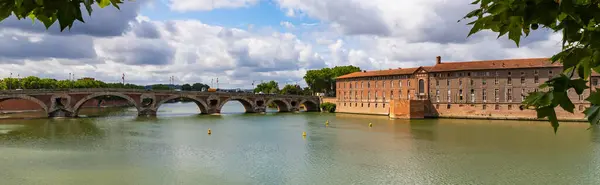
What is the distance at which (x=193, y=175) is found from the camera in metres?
25.8

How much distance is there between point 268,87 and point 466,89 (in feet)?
290

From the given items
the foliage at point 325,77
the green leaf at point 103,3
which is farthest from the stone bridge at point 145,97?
the green leaf at point 103,3

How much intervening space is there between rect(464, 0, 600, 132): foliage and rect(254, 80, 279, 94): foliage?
140 meters

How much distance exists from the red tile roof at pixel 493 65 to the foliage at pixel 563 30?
68.4 m

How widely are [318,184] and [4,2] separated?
21.7 metres

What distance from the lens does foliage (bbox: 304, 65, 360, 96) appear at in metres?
118

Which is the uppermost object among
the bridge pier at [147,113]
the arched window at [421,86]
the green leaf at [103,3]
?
the arched window at [421,86]

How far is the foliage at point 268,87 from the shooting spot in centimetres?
14530

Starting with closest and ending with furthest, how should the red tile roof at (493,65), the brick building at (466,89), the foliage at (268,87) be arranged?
the brick building at (466,89) → the red tile roof at (493,65) → the foliage at (268,87)

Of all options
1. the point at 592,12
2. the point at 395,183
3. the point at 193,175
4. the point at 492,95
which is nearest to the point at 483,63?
the point at 492,95

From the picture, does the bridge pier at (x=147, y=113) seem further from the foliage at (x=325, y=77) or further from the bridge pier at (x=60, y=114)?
the foliage at (x=325, y=77)

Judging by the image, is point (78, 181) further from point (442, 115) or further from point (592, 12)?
point (442, 115)

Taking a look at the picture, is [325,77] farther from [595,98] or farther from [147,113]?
[595,98]

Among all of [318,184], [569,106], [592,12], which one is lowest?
[318,184]
